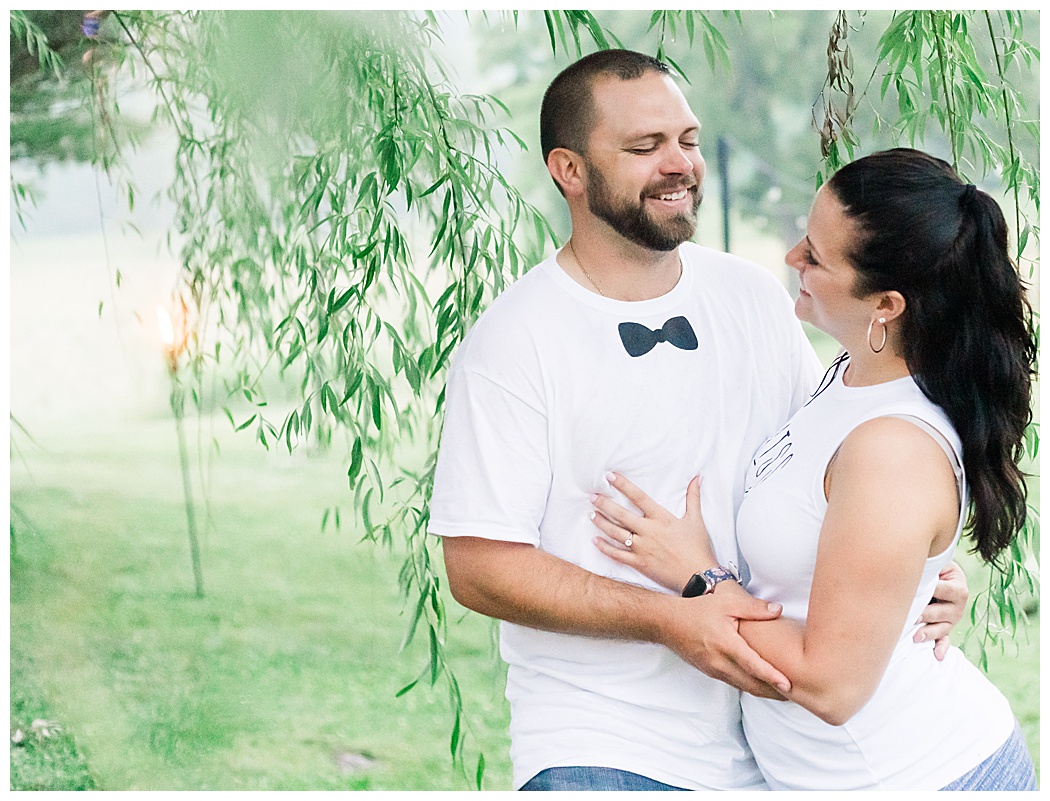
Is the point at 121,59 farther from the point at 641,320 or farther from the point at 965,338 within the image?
the point at 965,338

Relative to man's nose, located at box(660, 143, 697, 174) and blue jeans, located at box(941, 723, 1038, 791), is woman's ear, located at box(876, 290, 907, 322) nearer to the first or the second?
man's nose, located at box(660, 143, 697, 174)

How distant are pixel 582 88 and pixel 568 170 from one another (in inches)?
4.4

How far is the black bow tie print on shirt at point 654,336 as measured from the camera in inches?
55.7

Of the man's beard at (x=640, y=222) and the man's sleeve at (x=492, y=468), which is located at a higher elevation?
the man's beard at (x=640, y=222)

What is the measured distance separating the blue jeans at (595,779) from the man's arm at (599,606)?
169 mm

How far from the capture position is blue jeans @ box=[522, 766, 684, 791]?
4.37 ft

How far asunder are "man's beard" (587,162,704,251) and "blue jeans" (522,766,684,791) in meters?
0.69

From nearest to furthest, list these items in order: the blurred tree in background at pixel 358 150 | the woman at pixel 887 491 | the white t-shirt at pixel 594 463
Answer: the woman at pixel 887 491, the white t-shirt at pixel 594 463, the blurred tree in background at pixel 358 150

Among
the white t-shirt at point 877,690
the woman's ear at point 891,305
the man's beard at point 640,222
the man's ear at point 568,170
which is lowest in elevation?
the white t-shirt at point 877,690

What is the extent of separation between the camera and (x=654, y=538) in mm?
1342

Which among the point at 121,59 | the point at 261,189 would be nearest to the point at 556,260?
the point at 261,189

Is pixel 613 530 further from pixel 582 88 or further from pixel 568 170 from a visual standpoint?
pixel 582 88

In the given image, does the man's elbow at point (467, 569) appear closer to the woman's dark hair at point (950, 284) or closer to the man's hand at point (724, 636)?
the man's hand at point (724, 636)

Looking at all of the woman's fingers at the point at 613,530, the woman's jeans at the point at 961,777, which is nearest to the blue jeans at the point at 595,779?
the woman's jeans at the point at 961,777
